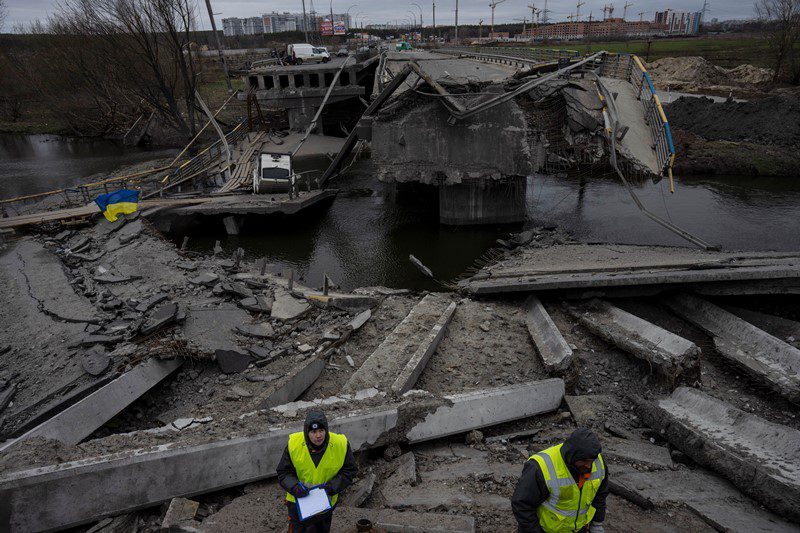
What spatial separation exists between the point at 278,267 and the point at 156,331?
20.6 ft

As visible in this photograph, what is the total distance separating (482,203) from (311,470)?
14.1m

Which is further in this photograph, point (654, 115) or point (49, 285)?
point (654, 115)

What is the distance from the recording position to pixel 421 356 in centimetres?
671

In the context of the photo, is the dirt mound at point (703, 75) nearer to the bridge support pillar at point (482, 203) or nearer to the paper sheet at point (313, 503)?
the bridge support pillar at point (482, 203)

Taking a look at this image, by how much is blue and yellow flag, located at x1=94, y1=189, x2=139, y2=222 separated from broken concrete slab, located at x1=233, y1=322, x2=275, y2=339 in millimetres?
8696

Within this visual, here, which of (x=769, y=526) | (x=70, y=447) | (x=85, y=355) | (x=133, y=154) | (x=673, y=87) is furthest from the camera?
(x=673, y=87)

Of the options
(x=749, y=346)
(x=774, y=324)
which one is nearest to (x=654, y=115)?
(x=774, y=324)

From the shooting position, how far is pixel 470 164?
15453 millimetres

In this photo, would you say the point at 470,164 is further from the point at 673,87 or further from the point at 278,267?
the point at 673,87

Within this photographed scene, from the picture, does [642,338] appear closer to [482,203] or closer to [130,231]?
[482,203]

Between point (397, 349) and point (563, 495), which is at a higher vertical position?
point (563, 495)

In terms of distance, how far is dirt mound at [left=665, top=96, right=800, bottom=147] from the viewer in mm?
22781

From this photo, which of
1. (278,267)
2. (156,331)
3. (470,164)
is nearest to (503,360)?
(156,331)

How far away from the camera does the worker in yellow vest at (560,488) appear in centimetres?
312
